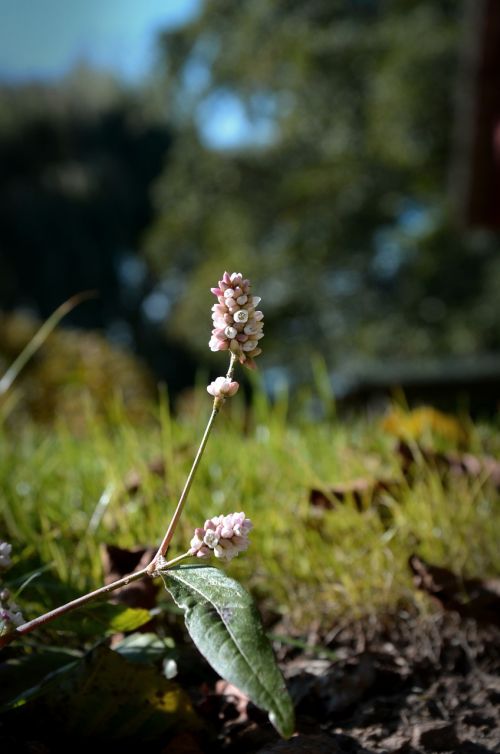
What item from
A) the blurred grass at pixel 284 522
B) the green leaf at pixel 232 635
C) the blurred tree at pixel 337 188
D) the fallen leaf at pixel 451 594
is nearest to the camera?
the green leaf at pixel 232 635

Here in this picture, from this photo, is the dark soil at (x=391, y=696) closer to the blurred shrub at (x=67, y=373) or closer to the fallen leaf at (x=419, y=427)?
the fallen leaf at (x=419, y=427)

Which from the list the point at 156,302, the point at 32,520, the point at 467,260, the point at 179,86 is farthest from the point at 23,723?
the point at 156,302

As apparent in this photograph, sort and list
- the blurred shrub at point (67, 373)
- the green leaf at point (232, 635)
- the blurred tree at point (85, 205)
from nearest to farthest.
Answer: the green leaf at point (232, 635)
the blurred shrub at point (67, 373)
the blurred tree at point (85, 205)

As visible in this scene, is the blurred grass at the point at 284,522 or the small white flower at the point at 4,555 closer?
the small white flower at the point at 4,555

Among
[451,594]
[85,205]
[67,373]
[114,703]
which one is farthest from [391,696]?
[85,205]

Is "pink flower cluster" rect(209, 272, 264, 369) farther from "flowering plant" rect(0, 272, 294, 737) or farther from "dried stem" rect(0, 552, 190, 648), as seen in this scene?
"dried stem" rect(0, 552, 190, 648)

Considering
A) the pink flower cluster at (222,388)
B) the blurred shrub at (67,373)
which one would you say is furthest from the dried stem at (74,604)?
the blurred shrub at (67,373)

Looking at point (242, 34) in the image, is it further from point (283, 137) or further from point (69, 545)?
point (69, 545)

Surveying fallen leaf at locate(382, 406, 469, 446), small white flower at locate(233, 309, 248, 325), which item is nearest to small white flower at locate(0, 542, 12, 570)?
small white flower at locate(233, 309, 248, 325)

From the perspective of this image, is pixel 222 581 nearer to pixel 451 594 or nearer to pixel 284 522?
pixel 451 594
